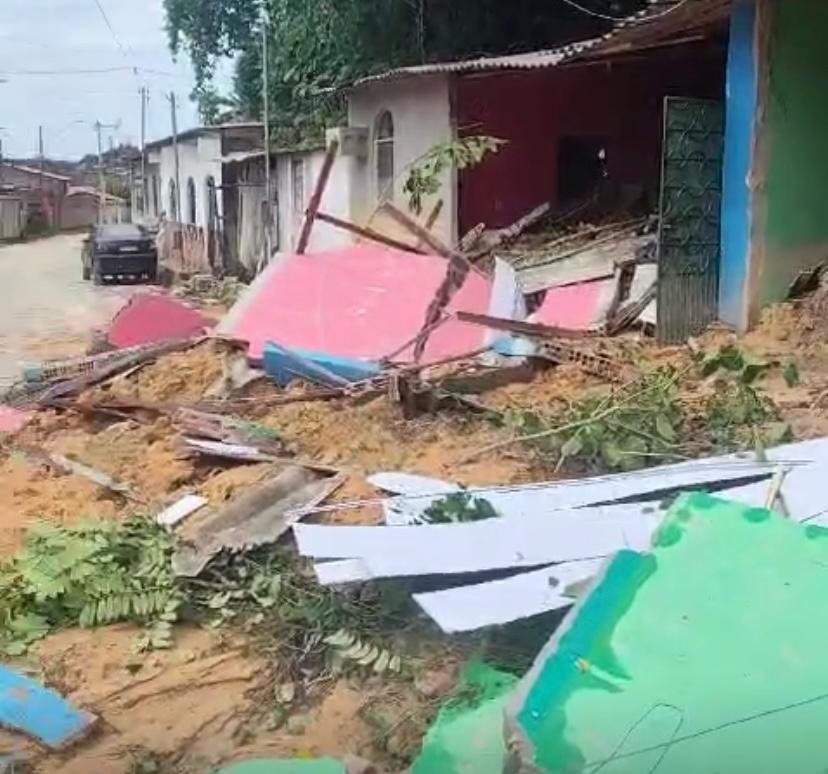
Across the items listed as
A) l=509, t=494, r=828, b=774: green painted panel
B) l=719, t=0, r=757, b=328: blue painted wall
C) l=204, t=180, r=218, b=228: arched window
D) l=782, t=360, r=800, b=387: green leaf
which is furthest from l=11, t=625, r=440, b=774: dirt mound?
l=204, t=180, r=218, b=228: arched window

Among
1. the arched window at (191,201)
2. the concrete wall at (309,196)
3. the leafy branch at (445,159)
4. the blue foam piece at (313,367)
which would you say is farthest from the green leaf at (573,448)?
the arched window at (191,201)

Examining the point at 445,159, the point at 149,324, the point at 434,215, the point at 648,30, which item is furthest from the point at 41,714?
the point at 434,215

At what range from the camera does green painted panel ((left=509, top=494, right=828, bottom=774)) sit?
3514 millimetres

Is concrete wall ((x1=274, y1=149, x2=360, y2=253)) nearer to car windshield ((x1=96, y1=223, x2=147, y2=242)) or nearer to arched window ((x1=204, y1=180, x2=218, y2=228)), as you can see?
car windshield ((x1=96, y1=223, x2=147, y2=242))

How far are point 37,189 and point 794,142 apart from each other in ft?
179

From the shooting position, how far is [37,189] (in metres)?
59.7

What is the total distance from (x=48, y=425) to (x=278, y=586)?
4649 mm

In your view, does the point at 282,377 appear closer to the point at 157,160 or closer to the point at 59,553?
the point at 59,553

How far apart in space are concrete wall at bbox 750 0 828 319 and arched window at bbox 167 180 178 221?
30.0 metres

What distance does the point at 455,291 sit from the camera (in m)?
11.4

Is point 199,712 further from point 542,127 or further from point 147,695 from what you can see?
point 542,127

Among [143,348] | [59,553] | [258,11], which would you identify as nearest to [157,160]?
A: [258,11]

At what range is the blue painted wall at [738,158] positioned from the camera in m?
9.65

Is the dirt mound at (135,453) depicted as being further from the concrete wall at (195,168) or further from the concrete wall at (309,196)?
the concrete wall at (195,168)
